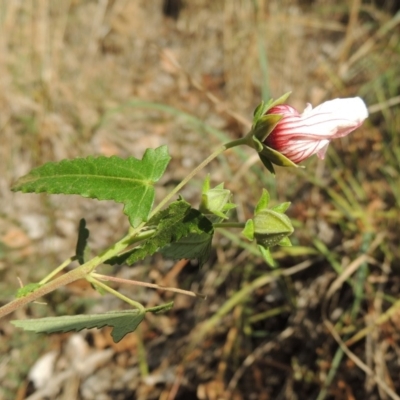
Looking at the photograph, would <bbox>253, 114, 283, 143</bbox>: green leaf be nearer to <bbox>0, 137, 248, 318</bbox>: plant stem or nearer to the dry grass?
<bbox>0, 137, 248, 318</bbox>: plant stem

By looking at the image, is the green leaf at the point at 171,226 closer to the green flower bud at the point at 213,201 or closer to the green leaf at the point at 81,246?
the green flower bud at the point at 213,201

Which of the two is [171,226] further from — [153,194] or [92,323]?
[92,323]

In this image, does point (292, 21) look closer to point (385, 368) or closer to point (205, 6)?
point (205, 6)

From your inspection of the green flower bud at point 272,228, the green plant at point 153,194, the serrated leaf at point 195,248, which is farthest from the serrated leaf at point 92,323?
the green flower bud at point 272,228

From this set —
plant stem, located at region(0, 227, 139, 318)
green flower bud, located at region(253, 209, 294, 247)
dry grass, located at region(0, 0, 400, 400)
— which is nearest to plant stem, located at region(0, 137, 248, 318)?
plant stem, located at region(0, 227, 139, 318)

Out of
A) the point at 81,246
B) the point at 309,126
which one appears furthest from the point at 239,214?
the point at 309,126
